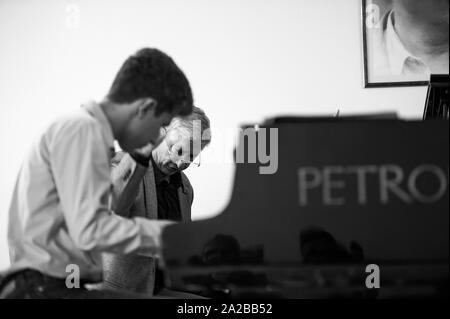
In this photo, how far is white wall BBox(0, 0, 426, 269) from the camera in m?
2.79

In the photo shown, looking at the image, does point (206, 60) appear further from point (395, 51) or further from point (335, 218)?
point (335, 218)

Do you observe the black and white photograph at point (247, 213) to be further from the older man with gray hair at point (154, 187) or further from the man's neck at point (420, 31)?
the man's neck at point (420, 31)

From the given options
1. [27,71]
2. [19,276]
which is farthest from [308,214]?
[27,71]

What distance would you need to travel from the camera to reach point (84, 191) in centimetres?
112

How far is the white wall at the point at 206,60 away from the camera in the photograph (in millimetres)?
2795

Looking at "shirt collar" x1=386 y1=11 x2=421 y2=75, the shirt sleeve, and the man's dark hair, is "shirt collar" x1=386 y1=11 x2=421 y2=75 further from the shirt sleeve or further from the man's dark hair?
the shirt sleeve

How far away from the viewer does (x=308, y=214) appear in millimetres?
1088

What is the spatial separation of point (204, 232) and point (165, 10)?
212 cm

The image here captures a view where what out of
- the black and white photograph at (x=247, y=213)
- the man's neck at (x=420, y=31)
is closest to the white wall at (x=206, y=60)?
the man's neck at (x=420, y=31)

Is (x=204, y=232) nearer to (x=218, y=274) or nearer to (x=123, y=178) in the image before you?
(x=218, y=274)

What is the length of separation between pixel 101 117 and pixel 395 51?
6.31ft

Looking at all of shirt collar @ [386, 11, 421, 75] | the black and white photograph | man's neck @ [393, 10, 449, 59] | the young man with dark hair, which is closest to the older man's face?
the black and white photograph

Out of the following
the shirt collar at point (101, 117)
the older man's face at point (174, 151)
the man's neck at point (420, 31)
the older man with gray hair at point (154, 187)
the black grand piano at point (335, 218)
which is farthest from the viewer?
the man's neck at point (420, 31)

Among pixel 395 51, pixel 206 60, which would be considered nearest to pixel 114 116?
pixel 206 60
